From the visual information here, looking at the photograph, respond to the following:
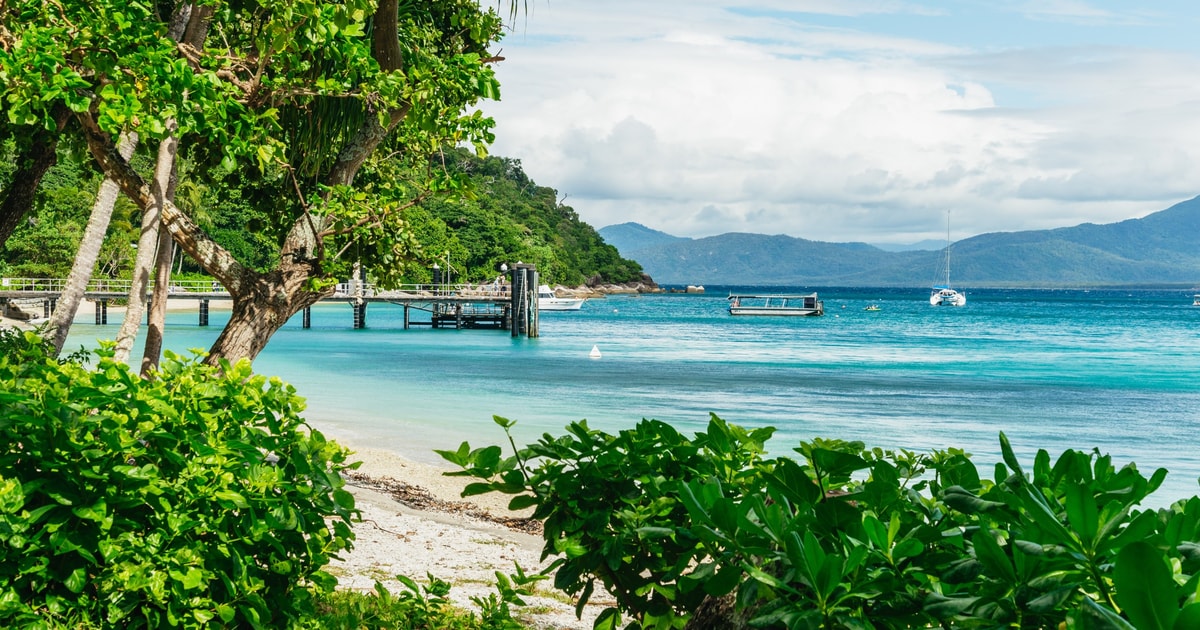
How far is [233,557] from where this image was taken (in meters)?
2.61

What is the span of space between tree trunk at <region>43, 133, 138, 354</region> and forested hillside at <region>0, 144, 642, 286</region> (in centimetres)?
24

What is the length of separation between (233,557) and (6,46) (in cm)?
385

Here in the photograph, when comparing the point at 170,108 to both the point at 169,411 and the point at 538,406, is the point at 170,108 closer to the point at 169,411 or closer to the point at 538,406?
the point at 169,411

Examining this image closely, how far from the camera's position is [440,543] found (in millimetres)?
7500

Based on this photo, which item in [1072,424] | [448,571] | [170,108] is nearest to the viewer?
[170,108]

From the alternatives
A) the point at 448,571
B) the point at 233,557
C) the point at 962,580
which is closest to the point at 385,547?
the point at 448,571

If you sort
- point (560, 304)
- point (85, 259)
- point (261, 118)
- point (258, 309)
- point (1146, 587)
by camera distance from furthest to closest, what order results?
point (560, 304), point (85, 259), point (258, 309), point (261, 118), point (1146, 587)

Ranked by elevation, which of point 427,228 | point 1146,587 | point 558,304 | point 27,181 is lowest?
point 558,304

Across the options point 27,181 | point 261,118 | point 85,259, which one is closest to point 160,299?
point 261,118

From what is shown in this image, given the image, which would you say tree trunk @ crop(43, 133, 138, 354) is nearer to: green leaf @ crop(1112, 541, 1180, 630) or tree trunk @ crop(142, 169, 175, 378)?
tree trunk @ crop(142, 169, 175, 378)

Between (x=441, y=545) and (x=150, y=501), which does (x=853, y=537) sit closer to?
(x=150, y=501)

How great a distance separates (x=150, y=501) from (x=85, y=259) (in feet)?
18.2

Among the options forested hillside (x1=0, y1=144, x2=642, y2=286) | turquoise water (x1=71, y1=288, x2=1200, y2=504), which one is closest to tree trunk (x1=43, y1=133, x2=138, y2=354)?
forested hillside (x1=0, y1=144, x2=642, y2=286)

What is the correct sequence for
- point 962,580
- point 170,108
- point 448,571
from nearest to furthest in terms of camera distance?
point 962,580 < point 170,108 < point 448,571
